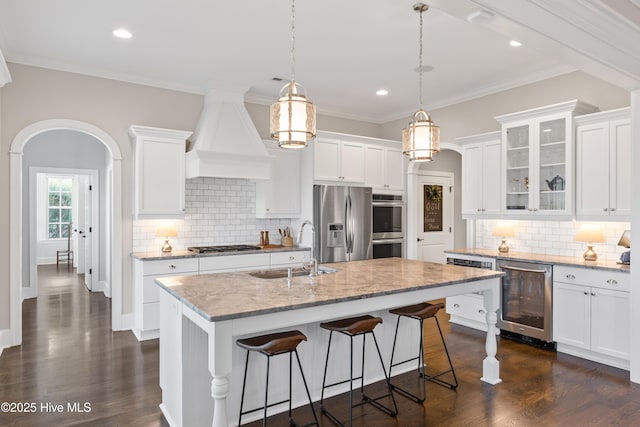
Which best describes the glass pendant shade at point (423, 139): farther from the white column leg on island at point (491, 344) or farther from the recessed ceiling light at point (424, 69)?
the recessed ceiling light at point (424, 69)

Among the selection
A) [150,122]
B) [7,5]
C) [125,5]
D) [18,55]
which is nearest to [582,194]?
[125,5]

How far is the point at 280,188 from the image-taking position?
5777mm

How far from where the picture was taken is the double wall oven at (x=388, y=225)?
622 cm

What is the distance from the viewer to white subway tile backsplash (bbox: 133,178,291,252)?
5160mm

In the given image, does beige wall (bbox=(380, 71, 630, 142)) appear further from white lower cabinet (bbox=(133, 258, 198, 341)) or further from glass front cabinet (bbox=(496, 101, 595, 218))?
white lower cabinet (bbox=(133, 258, 198, 341))

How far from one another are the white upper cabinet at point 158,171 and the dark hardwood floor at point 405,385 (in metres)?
1.53

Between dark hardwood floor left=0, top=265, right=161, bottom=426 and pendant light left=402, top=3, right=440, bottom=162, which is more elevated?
pendant light left=402, top=3, right=440, bottom=162

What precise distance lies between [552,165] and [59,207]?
1114 cm

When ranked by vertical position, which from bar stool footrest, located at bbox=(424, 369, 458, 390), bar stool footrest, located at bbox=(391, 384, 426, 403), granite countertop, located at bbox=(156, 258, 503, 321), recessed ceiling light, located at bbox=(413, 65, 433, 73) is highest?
recessed ceiling light, located at bbox=(413, 65, 433, 73)

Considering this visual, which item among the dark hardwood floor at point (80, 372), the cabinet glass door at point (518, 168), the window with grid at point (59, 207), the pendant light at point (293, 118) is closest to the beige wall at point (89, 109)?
the dark hardwood floor at point (80, 372)

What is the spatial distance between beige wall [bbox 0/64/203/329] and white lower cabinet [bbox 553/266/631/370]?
4767mm

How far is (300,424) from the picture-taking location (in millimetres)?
2785

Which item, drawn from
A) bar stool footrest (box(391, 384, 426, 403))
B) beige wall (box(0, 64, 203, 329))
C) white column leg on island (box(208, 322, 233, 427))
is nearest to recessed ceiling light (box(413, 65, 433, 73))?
beige wall (box(0, 64, 203, 329))

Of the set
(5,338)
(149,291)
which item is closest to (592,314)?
(149,291)
